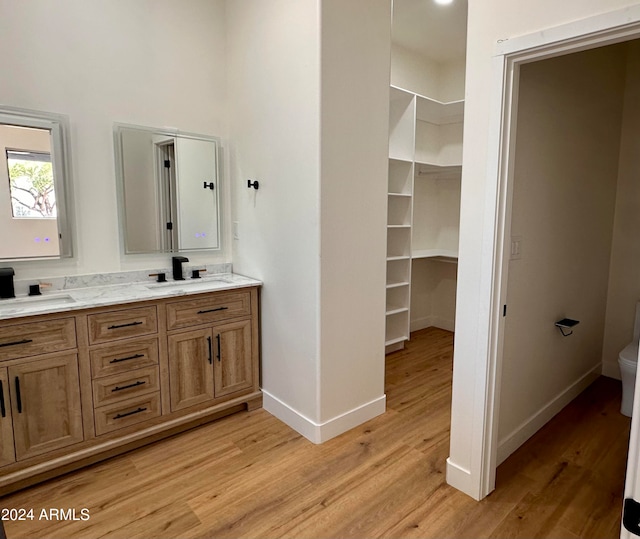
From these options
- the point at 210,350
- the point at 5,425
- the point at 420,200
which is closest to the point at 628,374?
the point at 420,200

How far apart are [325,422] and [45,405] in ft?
5.06

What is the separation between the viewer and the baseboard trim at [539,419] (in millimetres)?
2352

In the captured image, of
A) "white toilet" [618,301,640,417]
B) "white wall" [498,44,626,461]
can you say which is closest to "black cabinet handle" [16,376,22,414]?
"white wall" [498,44,626,461]

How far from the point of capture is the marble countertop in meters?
2.10

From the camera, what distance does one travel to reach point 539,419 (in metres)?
A: 2.66

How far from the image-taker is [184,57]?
2.92 m

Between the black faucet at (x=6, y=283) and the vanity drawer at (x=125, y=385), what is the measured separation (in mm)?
698

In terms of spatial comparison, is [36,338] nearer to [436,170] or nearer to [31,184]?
A: [31,184]

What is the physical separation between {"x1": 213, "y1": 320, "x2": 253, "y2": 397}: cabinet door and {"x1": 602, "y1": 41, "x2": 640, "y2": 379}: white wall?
302 centimetres

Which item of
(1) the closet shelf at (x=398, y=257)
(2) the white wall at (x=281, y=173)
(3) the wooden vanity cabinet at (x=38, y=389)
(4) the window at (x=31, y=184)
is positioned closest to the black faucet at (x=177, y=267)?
(2) the white wall at (x=281, y=173)

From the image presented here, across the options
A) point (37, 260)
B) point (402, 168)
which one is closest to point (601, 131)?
point (402, 168)

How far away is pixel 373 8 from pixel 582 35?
1.40 m

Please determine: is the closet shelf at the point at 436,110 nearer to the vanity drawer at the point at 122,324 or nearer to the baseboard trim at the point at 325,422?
the baseboard trim at the point at 325,422

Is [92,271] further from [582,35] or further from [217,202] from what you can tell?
[582,35]
